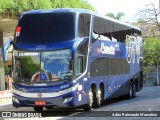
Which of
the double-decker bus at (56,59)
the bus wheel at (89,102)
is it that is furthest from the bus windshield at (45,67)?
the bus wheel at (89,102)

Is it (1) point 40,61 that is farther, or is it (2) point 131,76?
(2) point 131,76

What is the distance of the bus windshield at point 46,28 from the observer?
15.3 metres

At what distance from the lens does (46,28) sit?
15578 mm

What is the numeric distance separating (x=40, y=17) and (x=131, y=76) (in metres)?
9.80

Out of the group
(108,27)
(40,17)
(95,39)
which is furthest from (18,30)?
(108,27)

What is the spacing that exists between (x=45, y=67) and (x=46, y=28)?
4.98ft

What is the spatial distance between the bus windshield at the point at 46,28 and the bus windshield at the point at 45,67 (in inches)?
20.7

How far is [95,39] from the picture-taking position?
1741 centimetres

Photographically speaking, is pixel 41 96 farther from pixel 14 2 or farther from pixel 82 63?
pixel 14 2

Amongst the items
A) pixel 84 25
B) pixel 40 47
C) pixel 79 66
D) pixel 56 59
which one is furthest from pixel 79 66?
pixel 84 25

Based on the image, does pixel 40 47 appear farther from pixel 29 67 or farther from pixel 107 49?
pixel 107 49

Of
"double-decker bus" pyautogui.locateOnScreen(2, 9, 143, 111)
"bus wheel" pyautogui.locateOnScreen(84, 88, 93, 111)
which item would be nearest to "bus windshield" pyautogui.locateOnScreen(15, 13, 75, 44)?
"double-decker bus" pyautogui.locateOnScreen(2, 9, 143, 111)

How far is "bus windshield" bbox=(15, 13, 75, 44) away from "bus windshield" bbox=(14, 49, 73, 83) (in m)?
0.53

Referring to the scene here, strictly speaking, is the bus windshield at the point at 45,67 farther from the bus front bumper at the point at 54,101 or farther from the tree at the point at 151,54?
the tree at the point at 151,54
